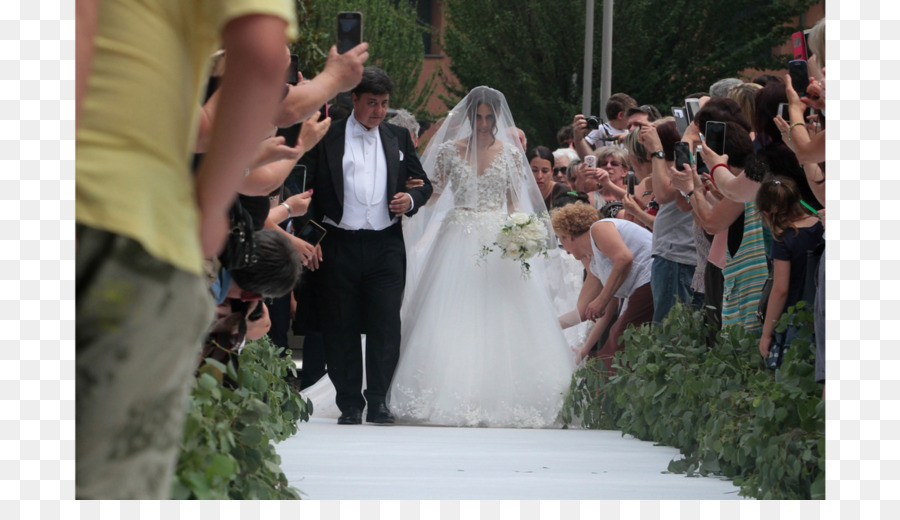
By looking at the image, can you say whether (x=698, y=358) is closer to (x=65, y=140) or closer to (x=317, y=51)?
(x=317, y=51)

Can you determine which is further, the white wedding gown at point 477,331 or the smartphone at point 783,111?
the white wedding gown at point 477,331

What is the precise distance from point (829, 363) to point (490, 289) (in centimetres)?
510

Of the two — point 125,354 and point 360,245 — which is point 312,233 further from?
point 125,354

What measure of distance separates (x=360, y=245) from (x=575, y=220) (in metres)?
1.53

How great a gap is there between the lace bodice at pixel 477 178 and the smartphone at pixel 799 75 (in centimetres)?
418

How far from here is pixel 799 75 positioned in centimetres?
481

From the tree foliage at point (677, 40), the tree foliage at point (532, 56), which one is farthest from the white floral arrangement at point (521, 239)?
the tree foliage at point (532, 56)

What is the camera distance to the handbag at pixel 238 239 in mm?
3414

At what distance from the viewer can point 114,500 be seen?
5.99ft

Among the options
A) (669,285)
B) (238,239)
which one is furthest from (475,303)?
(238,239)

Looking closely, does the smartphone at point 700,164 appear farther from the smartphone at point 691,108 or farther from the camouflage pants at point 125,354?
the camouflage pants at point 125,354

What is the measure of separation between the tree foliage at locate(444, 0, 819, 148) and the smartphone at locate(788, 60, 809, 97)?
20810 millimetres

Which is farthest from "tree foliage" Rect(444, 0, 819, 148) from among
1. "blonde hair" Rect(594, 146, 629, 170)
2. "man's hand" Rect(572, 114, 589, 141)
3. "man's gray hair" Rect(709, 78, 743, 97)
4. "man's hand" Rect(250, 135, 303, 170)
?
"man's hand" Rect(250, 135, 303, 170)

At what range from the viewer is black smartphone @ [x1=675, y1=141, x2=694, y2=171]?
20.6ft
